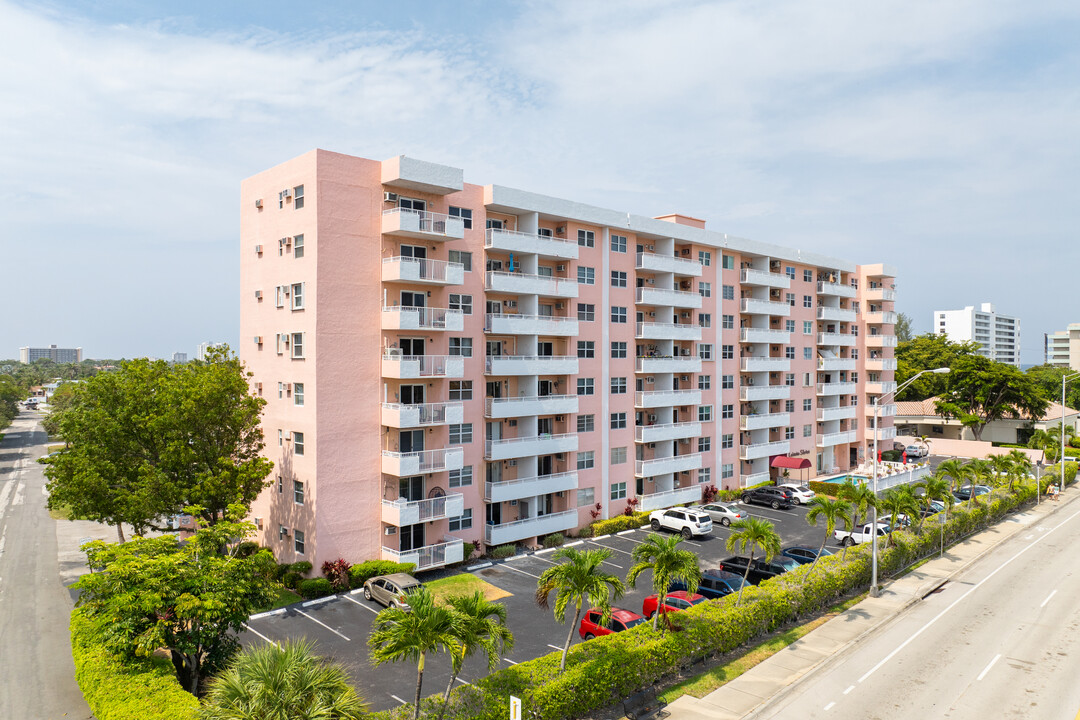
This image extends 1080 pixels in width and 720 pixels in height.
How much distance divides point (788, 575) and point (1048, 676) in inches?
398

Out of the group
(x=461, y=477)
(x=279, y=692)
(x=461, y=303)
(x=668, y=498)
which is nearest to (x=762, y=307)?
(x=668, y=498)

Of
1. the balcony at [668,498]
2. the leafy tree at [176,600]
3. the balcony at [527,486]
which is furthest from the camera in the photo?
the balcony at [668,498]

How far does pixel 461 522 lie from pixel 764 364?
34.8 meters

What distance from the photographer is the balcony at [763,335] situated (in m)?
61.6

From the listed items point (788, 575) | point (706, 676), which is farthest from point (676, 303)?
point (706, 676)

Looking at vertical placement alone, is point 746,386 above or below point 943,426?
above

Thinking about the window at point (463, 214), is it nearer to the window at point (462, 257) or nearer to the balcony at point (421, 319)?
the window at point (462, 257)

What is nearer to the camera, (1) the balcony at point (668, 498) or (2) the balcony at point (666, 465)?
(1) the balcony at point (668, 498)

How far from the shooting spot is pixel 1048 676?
25516 millimetres

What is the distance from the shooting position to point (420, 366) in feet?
126

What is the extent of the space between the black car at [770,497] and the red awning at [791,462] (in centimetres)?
427

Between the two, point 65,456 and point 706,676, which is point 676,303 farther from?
point 65,456

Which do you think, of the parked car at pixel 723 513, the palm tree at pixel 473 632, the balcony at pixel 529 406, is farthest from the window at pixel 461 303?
the palm tree at pixel 473 632

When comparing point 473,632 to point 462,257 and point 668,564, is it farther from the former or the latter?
point 462,257
